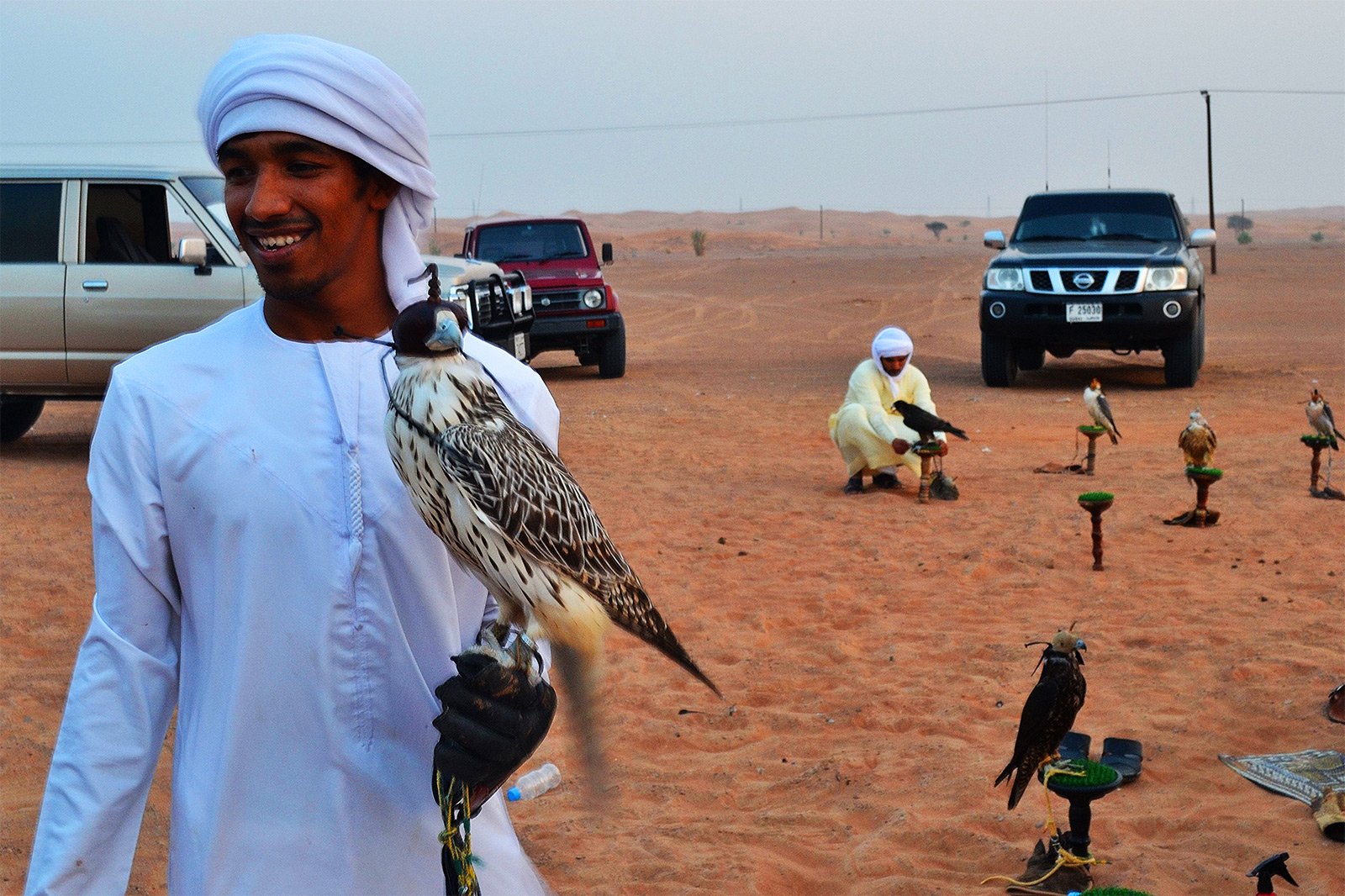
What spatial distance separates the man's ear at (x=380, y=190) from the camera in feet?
6.46

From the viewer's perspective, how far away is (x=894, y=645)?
615 centimetres

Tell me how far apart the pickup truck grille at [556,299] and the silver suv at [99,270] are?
5622 mm

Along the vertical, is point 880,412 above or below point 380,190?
below

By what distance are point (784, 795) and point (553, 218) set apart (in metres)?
12.4

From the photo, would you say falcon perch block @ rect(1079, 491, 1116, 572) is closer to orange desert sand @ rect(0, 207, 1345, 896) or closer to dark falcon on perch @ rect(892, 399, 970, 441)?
orange desert sand @ rect(0, 207, 1345, 896)

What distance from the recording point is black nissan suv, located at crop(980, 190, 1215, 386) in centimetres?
1358

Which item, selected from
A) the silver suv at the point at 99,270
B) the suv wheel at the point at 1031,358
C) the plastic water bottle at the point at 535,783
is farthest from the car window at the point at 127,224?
the suv wheel at the point at 1031,358

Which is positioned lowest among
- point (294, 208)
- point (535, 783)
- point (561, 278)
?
point (535, 783)

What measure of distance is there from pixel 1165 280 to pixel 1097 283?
69 centimetres

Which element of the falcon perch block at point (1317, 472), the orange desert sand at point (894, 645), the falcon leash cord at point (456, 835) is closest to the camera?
the falcon leash cord at point (456, 835)

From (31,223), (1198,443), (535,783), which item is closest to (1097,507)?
(1198,443)

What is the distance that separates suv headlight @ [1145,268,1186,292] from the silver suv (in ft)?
29.3

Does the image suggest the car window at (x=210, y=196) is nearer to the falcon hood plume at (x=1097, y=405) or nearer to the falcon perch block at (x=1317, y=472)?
the falcon hood plume at (x=1097, y=405)

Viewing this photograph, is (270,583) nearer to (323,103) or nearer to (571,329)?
(323,103)
